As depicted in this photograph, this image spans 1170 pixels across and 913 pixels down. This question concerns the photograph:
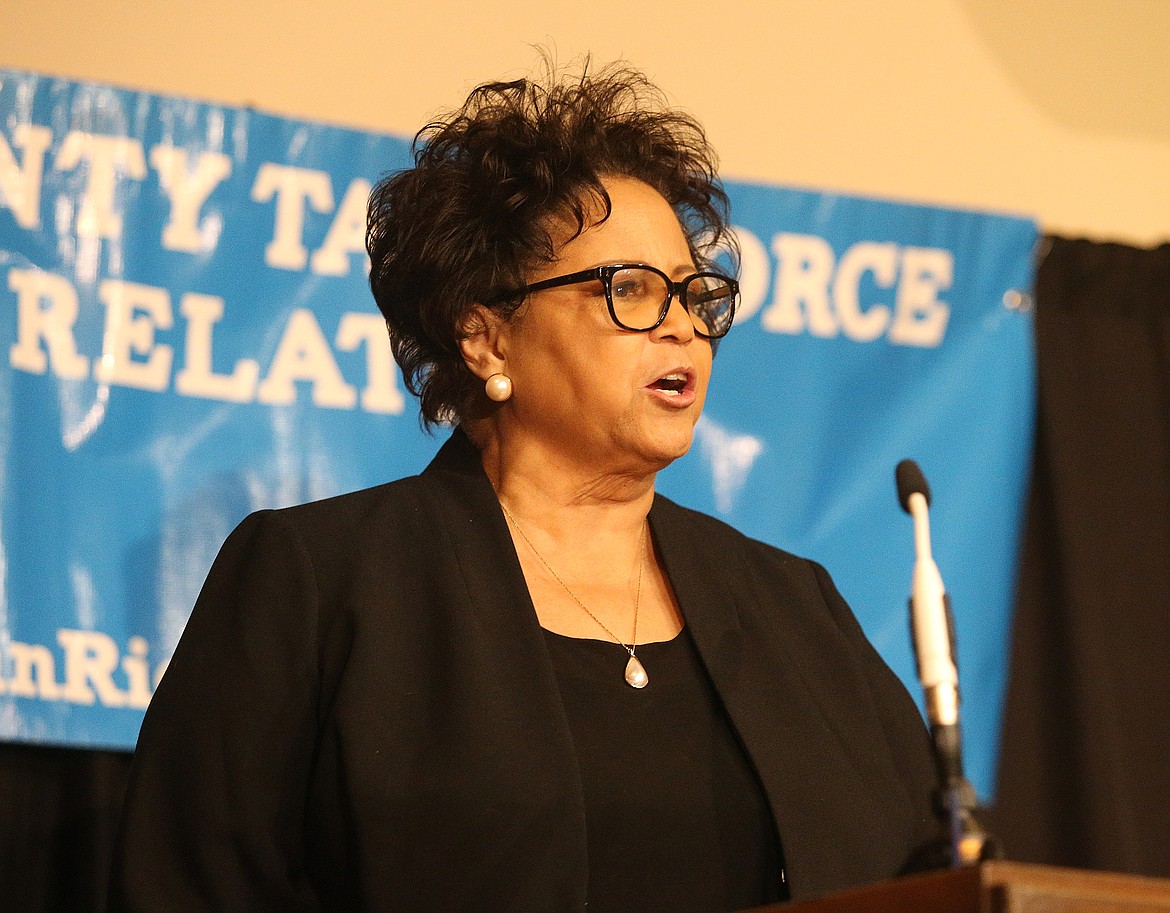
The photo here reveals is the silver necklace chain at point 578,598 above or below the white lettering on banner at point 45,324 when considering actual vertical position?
below

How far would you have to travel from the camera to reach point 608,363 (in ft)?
6.70

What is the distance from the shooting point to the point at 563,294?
2.10 m

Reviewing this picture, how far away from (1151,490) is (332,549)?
245 centimetres

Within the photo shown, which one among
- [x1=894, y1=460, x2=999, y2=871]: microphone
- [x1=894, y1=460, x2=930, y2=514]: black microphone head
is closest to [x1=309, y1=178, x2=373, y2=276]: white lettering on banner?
[x1=894, y1=460, x2=930, y2=514]: black microphone head

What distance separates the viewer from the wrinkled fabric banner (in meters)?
2.71

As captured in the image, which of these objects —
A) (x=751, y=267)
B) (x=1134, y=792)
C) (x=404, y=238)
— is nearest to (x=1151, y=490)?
(x=1134, y=792)

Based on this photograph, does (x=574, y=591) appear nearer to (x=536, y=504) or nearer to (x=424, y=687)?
(x=536, y=504)

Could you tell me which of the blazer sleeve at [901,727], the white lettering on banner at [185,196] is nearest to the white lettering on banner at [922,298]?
the blazer sleeve at [901,727]

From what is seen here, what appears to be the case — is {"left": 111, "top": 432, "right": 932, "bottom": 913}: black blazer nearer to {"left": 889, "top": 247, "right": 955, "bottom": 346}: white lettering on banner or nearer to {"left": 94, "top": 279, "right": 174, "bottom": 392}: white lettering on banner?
{"left": 94, "top": 279, "right": 174, "bottom": 392}: white lettering on banner

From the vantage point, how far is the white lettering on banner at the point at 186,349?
2.74m

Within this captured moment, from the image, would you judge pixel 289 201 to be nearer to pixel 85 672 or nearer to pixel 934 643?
pixel 85 672

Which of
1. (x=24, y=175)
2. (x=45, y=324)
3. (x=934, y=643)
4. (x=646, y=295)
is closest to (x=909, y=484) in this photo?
(x=934, y=643)

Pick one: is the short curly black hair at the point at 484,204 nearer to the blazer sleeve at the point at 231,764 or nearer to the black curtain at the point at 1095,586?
the blazer sleeve at the point at 231,764

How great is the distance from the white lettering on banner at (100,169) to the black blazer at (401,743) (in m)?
1.10
